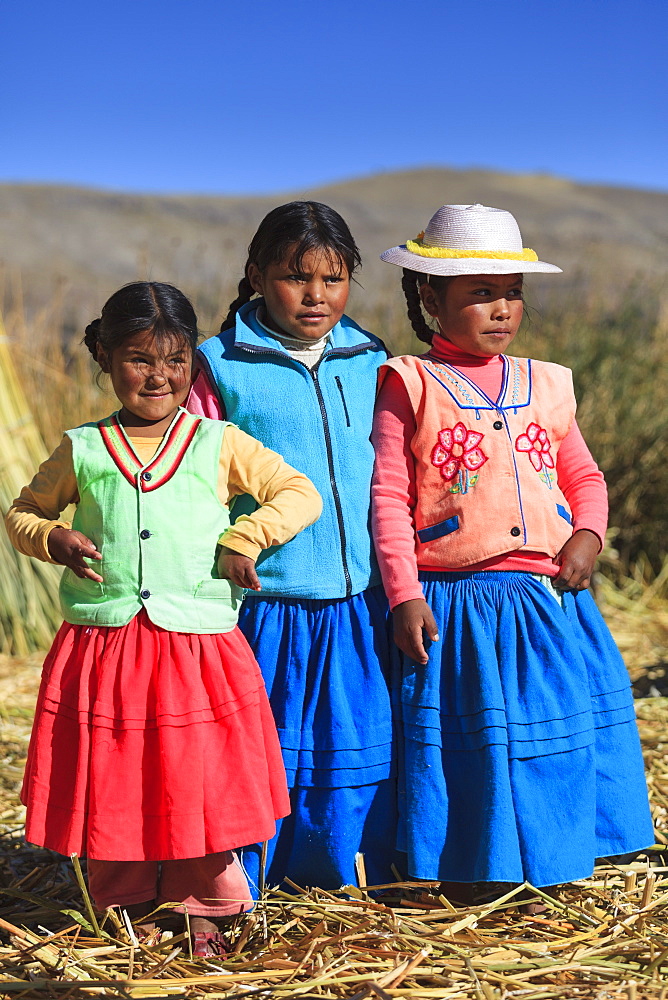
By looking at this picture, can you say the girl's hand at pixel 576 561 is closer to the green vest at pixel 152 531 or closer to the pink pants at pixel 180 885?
the green vest at pixel 152 531

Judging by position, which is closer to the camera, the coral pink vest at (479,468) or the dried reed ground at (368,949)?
the dried reed ground at (368,949)

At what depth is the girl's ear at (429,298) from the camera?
7.63ft

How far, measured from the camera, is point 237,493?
2131 millimetres

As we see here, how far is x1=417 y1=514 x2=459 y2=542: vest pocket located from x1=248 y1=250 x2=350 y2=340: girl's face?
504 millimetres

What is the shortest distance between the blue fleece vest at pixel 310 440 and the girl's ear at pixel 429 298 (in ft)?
0.77

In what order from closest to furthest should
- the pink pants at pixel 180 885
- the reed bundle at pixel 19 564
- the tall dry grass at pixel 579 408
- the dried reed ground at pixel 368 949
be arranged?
the dried reed ground at pixel 368 949
the pink pants at pixel 180 885
the reed bundle at pixel 19 564
the tall dry grass at pixel 579 408

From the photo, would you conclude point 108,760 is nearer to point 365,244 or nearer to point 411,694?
point 411,694

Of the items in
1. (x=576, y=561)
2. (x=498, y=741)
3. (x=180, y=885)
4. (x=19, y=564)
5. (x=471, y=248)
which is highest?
(x=471, y=248)

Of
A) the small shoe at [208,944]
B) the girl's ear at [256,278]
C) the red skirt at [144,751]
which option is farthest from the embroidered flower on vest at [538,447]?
the small shoe at [208,944]

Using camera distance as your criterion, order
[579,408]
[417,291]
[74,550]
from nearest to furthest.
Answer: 1. [74,550]
2. [417,291]
3. [579,408]

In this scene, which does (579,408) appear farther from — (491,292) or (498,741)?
(498,741)

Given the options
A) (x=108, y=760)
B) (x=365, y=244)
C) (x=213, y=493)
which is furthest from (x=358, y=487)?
(x=365, y=244)

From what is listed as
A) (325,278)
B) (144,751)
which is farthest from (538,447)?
(144,751)

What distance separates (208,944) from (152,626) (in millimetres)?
695
